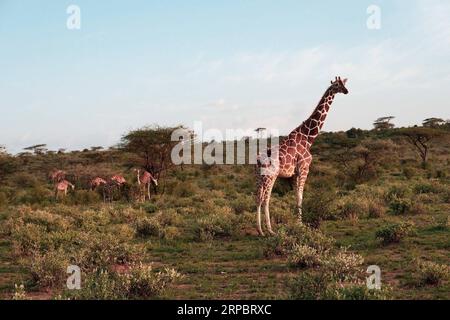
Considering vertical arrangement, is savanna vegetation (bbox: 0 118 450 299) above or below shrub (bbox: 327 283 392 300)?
below

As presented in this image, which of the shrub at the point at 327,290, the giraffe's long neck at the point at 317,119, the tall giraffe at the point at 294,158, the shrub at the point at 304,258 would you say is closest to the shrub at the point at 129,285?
the shrub at the point at 327,290

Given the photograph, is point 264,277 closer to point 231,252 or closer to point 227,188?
point 231,252

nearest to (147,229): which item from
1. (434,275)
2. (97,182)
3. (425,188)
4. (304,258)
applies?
(304,258)

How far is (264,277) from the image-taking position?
7.55m

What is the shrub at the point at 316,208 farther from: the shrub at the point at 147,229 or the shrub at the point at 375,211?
the shrub at the point at 147,229

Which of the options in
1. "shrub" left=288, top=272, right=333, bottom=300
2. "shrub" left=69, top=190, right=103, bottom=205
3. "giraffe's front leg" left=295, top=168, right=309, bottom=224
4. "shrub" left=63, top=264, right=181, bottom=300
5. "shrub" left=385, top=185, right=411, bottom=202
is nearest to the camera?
"shrub" left=288, top=272, right=333, bottom=300

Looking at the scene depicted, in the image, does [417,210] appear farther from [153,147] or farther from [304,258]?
[153,147]

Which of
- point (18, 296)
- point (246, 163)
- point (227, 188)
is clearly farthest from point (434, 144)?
point (18, 296)

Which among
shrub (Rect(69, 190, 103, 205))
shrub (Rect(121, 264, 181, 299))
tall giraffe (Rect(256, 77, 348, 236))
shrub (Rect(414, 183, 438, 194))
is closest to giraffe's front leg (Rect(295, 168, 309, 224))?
tall giraffe (Rect(256, 77, 348, 236))

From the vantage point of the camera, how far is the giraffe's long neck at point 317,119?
1188cm

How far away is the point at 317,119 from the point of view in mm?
11938

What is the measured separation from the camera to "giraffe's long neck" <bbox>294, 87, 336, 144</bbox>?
11.9 meters

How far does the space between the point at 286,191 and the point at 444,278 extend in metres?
13.1

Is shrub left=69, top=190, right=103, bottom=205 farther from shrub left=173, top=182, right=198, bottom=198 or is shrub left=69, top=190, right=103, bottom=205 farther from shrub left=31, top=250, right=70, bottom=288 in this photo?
shrub left=31, top=250, right=70, bottom=288
